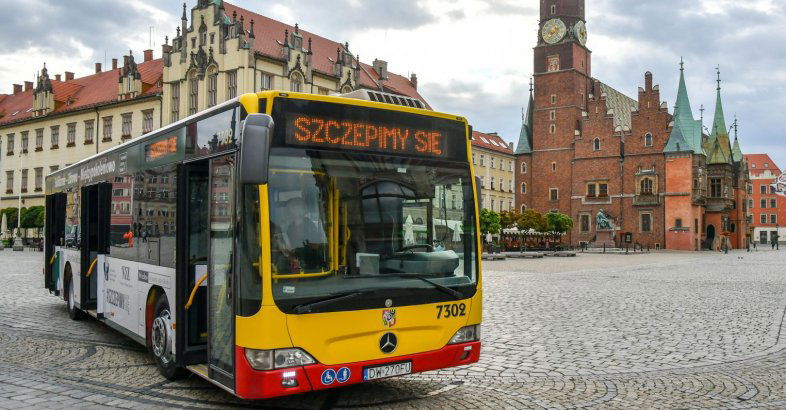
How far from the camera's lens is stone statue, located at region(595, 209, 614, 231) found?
228ft

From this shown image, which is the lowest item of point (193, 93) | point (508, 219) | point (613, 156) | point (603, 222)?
point (603, 222)

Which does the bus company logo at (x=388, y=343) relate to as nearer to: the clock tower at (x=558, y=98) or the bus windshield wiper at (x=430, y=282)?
the bus windshield wiper at (x=430, y=282)

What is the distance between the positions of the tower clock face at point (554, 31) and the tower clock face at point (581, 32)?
3.77 feet

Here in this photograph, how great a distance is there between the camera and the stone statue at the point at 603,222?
228 ft

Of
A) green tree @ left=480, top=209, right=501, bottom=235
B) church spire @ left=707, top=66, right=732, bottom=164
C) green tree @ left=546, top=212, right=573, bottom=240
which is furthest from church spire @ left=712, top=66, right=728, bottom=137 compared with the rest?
green tree @ left=480, top=209, right=501, bottom=235

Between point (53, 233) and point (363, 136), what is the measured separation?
29.8 feet

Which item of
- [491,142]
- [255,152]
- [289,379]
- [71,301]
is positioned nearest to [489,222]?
[491,142]

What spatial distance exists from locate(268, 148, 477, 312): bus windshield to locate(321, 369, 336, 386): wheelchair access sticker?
1.65 feet

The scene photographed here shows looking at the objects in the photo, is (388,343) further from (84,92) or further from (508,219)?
(84,92)


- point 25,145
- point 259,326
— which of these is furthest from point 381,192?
point 25,145

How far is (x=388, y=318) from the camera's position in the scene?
Answer: 18.6 ft

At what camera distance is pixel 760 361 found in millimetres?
8281

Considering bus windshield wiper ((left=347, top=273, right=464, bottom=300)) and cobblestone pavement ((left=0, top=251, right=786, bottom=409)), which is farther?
cobblestone pavement ((left=0, top=251, right=786, bottom=409))

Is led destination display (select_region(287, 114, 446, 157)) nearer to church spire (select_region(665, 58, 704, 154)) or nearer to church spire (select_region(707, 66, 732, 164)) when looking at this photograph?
church spire (select_region(665, 58, 704, 154))
